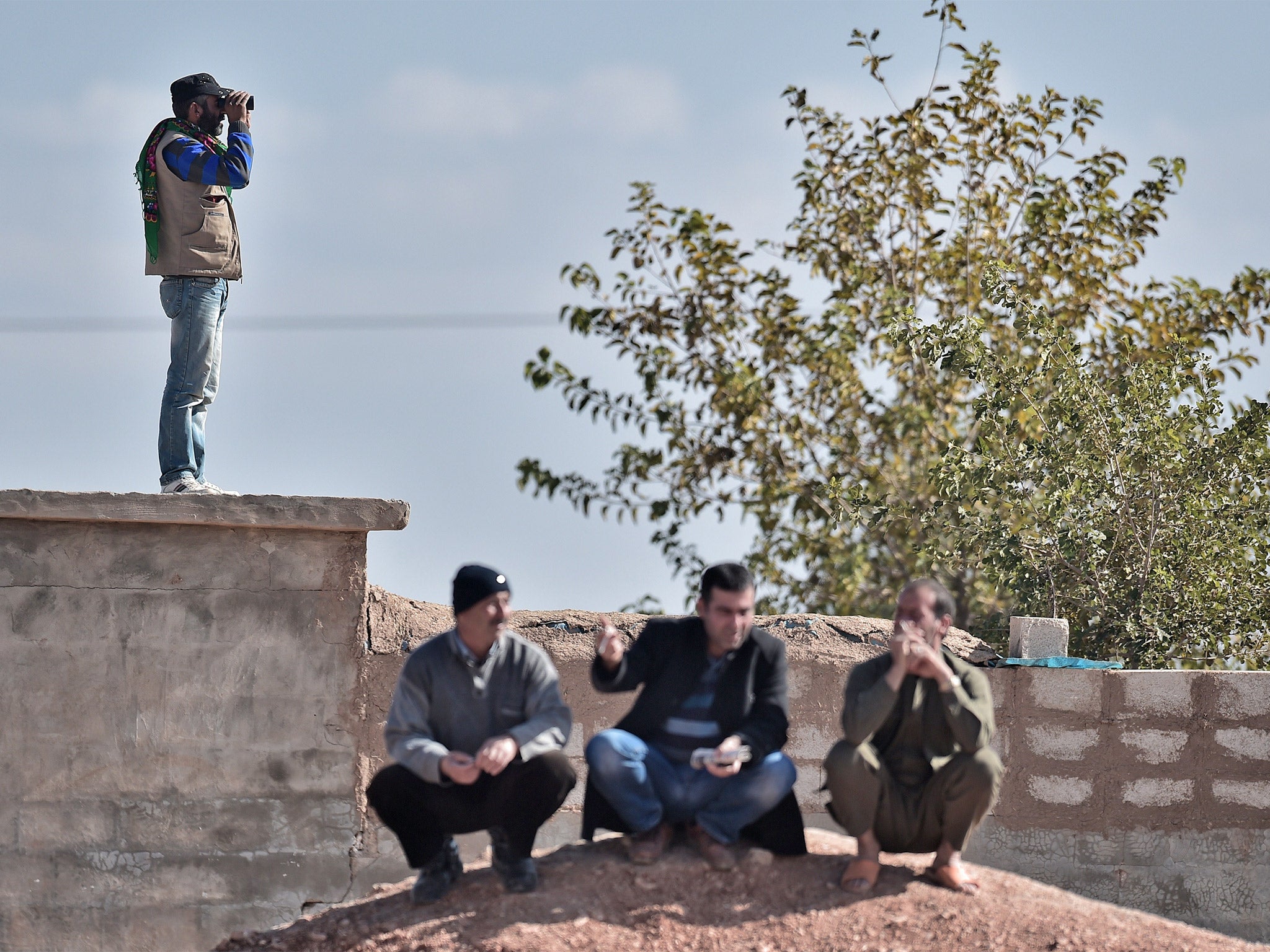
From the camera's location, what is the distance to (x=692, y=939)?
4457 mm

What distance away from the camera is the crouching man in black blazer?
15.5 ft

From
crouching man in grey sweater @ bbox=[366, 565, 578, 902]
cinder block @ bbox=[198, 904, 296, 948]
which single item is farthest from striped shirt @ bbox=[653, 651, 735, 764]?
cinder block @ bbox=[198, 904, 296, 948]

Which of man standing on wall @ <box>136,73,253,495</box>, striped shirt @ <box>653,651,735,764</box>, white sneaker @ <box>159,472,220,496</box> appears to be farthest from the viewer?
man standing on wall @ <box>136,73,253,495</box>

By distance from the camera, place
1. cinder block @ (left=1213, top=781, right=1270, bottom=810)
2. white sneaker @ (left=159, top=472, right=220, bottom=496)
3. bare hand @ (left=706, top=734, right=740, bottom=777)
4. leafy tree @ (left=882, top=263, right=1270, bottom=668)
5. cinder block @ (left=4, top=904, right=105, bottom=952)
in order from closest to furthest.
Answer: bare hand @ (left=706, top=734, right=740, bottom=777), cinder block @ (left=4, top=904, right=105, bottom=952), white sneaker @ (left=159, top=472, right=220, bottom=496), cinder block @ (left=1213, top=781, right=1270, bottom=810), leafy tree @ (left=882, top=263, right=1270, bottom=668)

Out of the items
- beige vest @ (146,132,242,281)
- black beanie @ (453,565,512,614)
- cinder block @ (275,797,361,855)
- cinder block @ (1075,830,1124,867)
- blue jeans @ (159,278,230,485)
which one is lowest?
cinder block @ (1075,830,1124,867)

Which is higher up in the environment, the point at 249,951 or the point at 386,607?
the point at 386,607

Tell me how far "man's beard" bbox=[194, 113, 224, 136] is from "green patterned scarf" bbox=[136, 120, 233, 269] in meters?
0.02

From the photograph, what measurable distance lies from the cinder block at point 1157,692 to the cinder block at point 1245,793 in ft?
1.34

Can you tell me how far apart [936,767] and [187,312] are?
378cm

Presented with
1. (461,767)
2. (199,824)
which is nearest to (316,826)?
(199,824)

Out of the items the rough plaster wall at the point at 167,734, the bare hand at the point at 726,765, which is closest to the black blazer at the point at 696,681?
the bare hand at the point at 726,765

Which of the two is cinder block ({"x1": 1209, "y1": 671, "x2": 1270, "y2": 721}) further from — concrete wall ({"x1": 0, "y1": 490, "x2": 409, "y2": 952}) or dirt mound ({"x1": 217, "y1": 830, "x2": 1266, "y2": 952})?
concrete wall ({"x1": 0, "y1": 490, "x2": 409, "y2": 952})

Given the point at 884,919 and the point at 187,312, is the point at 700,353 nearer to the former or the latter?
the point at 187,312

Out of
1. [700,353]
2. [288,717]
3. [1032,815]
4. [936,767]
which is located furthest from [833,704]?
[700,353]
